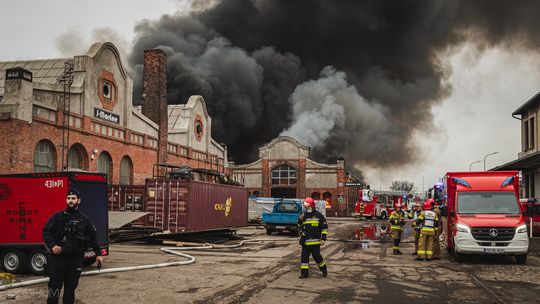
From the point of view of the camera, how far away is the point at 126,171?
29.0 metres

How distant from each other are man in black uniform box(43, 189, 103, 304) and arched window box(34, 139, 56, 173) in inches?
633

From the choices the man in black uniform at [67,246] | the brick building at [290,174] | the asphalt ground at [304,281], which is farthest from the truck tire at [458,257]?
the brick building at [290,174]

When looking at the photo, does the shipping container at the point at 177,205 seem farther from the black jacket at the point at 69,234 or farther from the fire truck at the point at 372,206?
the fire truck at the point at 372,206

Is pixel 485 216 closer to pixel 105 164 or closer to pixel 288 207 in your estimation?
pixel 288 207

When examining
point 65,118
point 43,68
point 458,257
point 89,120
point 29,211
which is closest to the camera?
point 29,211

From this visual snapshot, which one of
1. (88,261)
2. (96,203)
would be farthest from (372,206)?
(88,261)

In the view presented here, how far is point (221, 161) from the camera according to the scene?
44875 millimetres

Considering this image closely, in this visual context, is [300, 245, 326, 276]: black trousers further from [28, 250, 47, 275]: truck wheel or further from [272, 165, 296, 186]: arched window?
[272, 165, 296, 186]: arched window

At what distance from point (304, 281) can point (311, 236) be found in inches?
39.8

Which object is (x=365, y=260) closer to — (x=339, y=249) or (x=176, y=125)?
(x=339, y=249)

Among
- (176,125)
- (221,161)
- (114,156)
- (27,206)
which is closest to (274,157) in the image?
(221,161)

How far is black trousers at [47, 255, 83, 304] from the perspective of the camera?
6.29m

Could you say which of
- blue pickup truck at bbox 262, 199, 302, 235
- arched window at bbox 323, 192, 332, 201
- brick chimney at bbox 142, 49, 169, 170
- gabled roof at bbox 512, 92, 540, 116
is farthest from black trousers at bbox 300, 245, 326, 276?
arched window at bbox 323, 192, 332, 201

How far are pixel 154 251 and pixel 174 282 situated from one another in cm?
630
